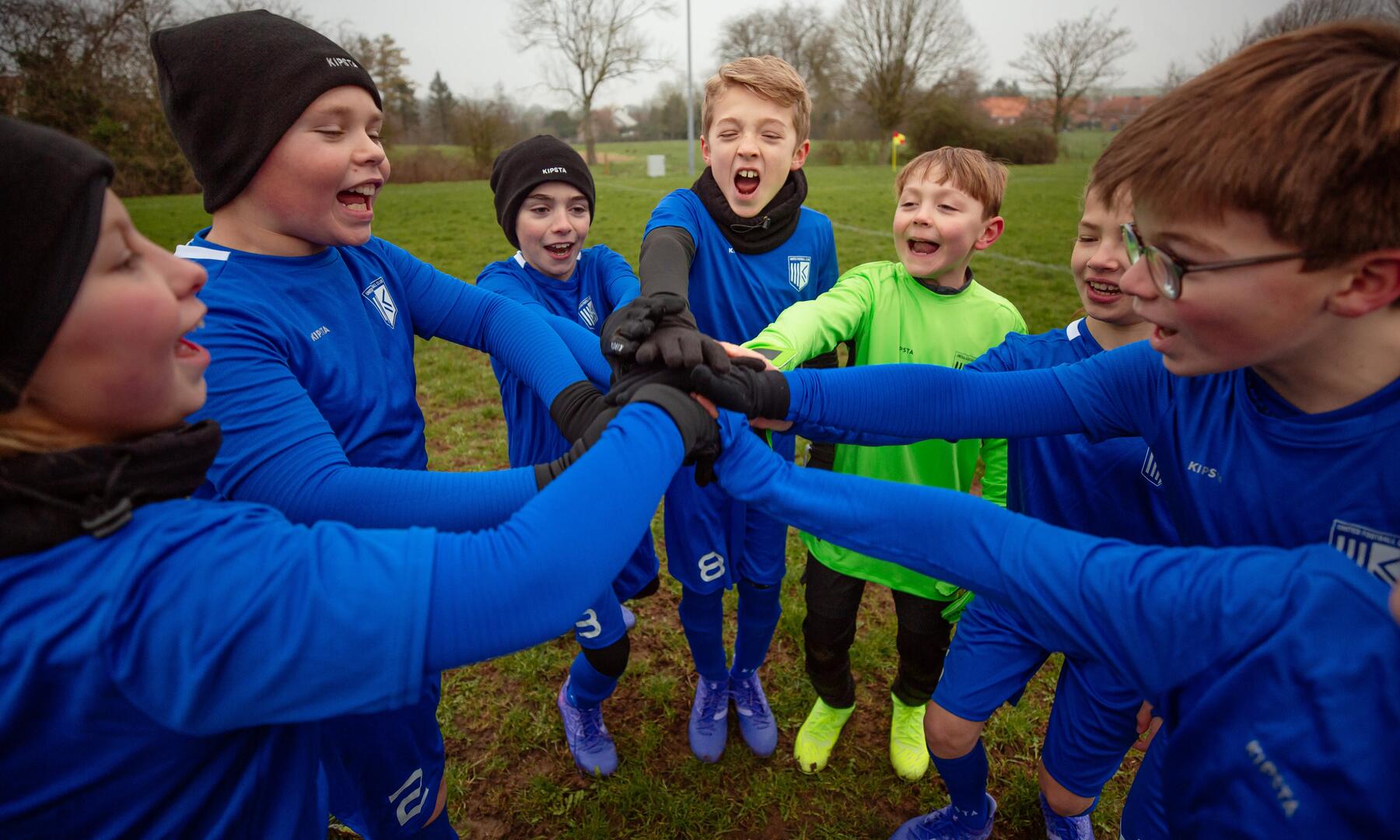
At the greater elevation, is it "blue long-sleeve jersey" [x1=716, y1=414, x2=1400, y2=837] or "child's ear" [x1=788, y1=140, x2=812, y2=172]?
"child's ear" [x1=788, y1=140, x2=812, y2=172]

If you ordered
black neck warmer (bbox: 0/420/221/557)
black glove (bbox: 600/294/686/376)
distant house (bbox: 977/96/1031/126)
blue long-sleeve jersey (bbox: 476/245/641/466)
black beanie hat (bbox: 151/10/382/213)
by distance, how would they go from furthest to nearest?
distant house (bbox: 977/96/1031/126)
blue long-sleeve jersey (bbox: 476/245/641/466)
black glove (bbox: 600/294/686/376)
black beanie hat (bbox: 151/10/382/213)
black neck warmer (bbox: 0/420/221/557)

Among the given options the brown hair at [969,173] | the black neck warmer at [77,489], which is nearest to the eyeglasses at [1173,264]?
the brown hair at [969,173]

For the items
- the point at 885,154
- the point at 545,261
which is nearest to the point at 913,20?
the point at 885,154

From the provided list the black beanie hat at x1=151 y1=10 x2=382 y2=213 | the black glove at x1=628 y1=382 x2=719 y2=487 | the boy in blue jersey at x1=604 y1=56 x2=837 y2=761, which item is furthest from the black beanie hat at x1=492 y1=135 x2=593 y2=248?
the black glove at x1=628 y1=382 x2=719 y2=487

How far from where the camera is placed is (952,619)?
269cm

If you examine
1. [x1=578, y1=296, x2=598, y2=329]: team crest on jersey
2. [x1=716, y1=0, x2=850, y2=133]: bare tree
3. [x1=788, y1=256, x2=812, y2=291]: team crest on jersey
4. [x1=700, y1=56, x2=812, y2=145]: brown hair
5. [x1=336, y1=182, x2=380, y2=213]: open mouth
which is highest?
[x1=716, y1=0, x2=850, y2=133]: bare tree

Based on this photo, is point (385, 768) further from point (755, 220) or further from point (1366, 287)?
point (1366, 287)

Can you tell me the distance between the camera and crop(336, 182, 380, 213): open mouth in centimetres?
187

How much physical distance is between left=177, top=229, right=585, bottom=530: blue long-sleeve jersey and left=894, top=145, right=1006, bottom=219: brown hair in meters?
1.63

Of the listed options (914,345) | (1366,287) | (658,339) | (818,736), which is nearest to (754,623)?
(818,736)

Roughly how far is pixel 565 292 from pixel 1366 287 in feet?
8.29

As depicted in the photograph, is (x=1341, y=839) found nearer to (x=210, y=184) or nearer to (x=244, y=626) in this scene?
(x=244, y=626)

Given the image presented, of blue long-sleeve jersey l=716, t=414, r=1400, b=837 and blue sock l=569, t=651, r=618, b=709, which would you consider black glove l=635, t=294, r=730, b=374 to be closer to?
blue long-sleeve jersey l=716, t=414, r=1400, b=837

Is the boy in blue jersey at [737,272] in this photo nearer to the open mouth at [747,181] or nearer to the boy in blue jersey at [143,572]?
the open mouth at [747,181]
